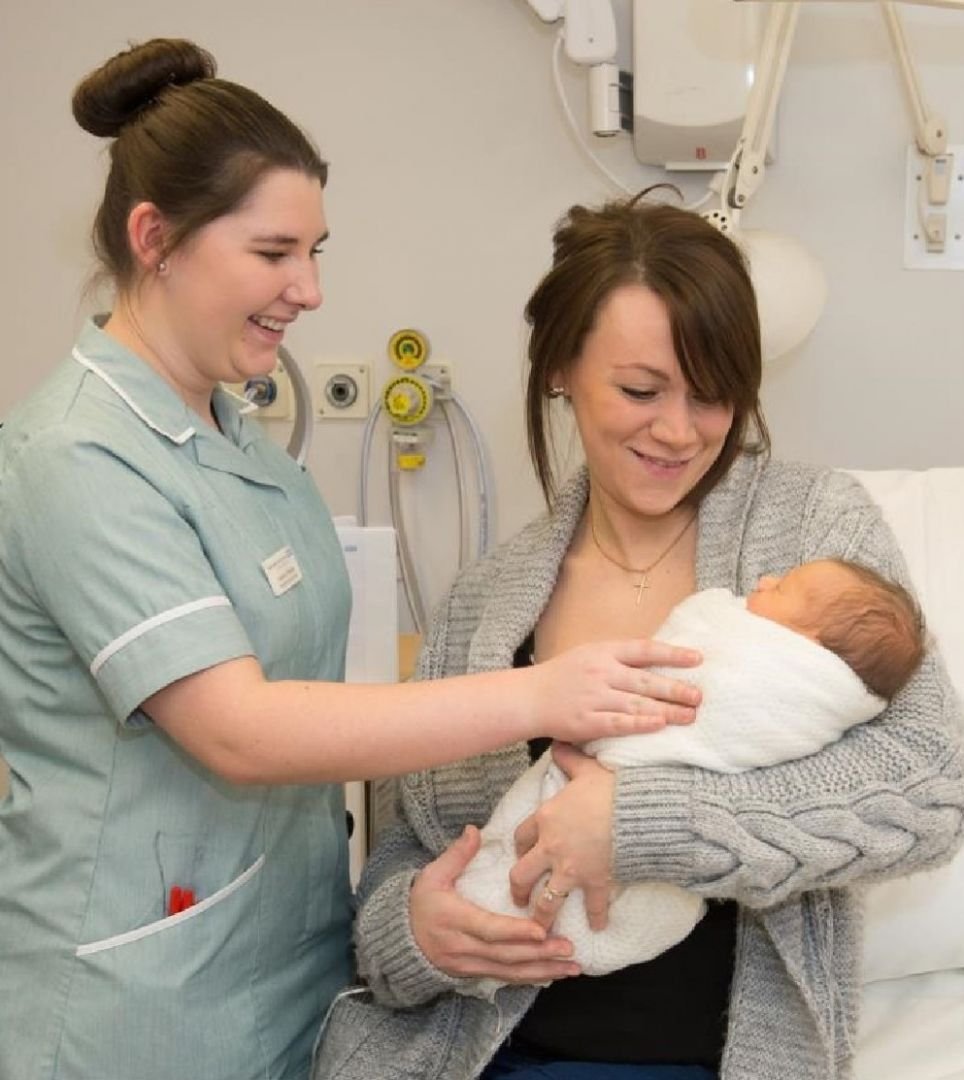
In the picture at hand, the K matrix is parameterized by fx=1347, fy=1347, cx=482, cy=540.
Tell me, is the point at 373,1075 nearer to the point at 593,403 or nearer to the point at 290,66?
the point at 593,403

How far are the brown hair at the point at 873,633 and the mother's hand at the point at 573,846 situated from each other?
24cm

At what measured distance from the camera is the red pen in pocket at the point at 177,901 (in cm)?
134

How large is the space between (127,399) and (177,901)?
0.50 metres

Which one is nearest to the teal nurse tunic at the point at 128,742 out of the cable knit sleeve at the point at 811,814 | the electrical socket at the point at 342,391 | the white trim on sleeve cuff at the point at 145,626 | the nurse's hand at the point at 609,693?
the white trim on sleeve cuff at the point at 145,626

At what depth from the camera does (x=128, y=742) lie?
4.33ft

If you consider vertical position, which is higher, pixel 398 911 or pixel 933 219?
pixel 933 219

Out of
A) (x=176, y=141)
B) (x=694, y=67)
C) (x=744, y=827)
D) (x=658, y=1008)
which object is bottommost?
(x=658, y=1008)

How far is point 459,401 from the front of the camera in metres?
2.63

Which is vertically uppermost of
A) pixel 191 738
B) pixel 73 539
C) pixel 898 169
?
pixel 898 169

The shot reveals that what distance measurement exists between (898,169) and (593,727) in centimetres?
159

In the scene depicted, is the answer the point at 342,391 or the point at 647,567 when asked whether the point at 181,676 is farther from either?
the point at 342,391

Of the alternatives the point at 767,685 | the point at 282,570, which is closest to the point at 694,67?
the point at 282,570

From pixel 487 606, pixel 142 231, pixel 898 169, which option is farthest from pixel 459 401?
pixel 142 231

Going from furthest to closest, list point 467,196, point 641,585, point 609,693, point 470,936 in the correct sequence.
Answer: point 467,196, point 641,585, point 470,936, point 609,693
